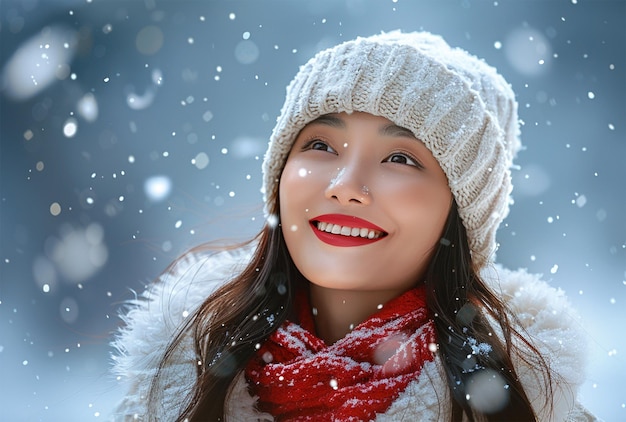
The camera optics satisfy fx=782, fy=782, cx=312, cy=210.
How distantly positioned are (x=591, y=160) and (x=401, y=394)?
192 centimetres

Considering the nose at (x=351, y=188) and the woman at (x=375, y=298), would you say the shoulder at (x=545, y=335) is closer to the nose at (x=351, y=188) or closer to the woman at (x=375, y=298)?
the woman at (x=375, y=298)

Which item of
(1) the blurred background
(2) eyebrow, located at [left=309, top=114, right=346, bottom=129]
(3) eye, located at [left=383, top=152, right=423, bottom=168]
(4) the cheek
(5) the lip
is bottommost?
(1) the blurred background

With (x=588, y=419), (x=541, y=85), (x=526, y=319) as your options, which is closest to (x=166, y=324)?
(x=526, y=319)

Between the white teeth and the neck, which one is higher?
the white teeth

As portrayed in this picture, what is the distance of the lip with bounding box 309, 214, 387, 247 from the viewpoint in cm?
133

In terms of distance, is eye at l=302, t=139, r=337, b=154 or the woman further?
eye at l=302, t=139, r=337, b=154

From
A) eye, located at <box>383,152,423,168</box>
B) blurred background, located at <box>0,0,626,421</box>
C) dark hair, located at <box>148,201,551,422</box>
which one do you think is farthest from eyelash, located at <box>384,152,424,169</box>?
blurred background, located at <box>0,0,626,421</box>

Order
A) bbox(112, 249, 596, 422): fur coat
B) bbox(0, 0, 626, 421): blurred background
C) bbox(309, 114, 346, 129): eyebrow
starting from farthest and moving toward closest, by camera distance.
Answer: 1. bbox(0, 0, 626, 421): blurred background
2. bbox(309, 114, 346, 129): eyebrow
3. bbox(112, 249, 596, 422): fur coat

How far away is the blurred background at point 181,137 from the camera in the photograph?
2869 millimetres

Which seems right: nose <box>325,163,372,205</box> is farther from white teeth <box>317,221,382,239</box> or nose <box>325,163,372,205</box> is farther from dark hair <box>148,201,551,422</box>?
dark hair <box>148,201,551,422</box>

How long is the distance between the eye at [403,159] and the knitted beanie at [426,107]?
0.03 m

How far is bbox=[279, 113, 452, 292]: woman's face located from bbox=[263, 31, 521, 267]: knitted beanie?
3 cm

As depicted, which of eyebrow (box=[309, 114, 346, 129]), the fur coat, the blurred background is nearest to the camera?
the fur coat

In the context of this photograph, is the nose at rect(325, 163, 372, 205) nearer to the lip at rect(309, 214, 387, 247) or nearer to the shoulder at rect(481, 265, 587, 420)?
the lip at rect(309, 214, 387, 247)
